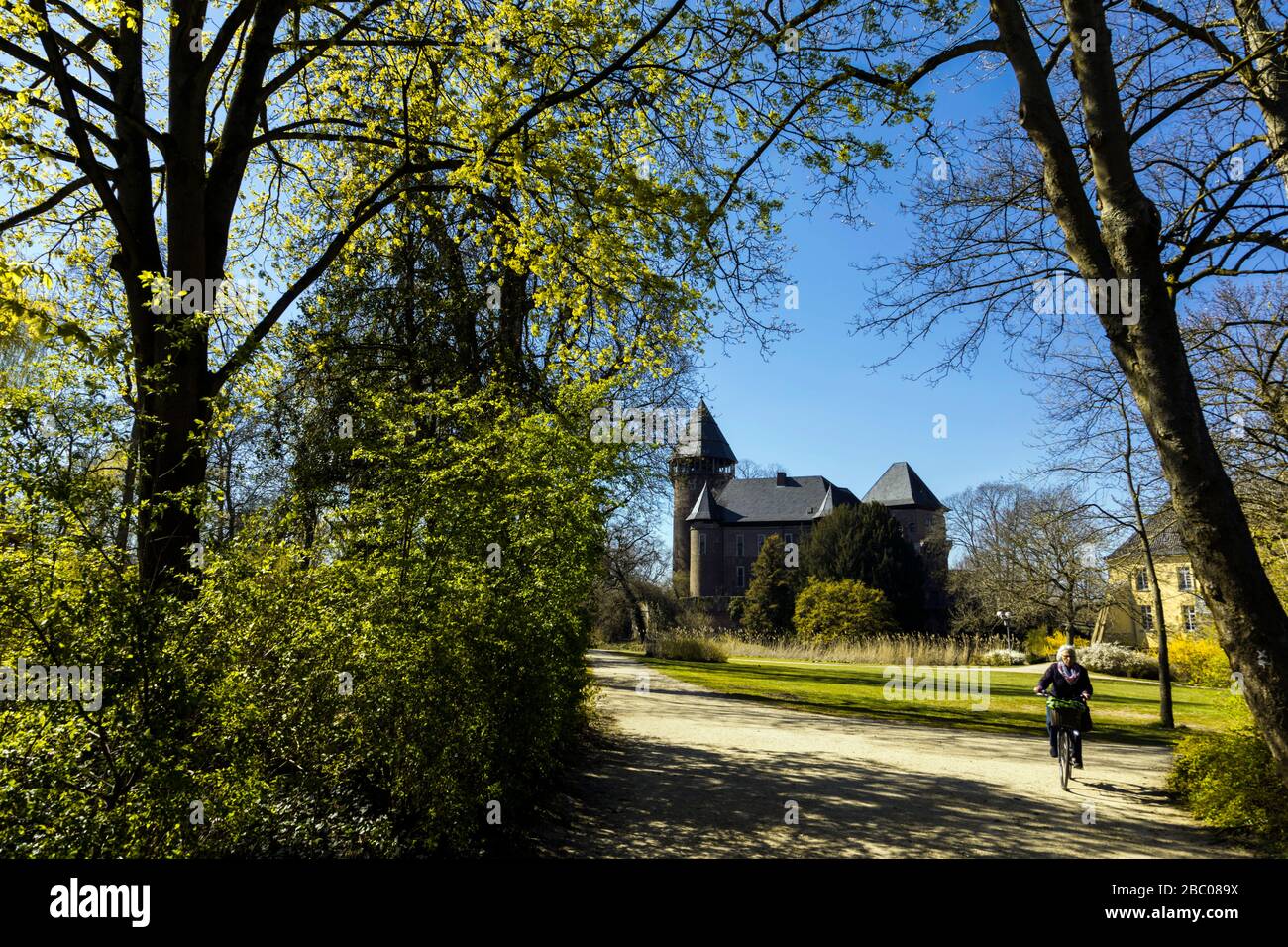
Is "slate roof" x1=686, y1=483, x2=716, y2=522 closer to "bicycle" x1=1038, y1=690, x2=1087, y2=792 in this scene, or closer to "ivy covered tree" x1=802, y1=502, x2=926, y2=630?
"ivy covered tree" x1=802, y1=502, x2=926, y2=630

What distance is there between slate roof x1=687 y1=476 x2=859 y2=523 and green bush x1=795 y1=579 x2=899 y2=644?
26.5 metres

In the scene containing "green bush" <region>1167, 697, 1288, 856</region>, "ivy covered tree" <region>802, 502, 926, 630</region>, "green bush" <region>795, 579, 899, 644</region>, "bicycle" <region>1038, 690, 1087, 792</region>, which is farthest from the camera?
"ivy covered tree" <region>802, 502, 926, 630</region>

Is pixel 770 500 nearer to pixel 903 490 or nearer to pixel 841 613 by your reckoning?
pixel 903 490

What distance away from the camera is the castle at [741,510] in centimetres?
6006

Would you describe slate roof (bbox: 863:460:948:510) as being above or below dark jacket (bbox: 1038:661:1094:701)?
above

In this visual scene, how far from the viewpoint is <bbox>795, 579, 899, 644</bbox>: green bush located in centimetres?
3306

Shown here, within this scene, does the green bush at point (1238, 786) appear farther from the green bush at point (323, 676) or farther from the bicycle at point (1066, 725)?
the green bush at point (323, 676)

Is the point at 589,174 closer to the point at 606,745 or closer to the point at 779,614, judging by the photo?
the point at 606,745

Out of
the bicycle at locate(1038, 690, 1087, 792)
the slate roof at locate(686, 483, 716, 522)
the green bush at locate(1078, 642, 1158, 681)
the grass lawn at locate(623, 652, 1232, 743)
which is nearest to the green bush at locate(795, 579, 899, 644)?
the grass lawn at locate(623, 652, 1232, 743)

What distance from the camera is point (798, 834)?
639cm

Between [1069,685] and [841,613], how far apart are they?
→ 25615 millimetres

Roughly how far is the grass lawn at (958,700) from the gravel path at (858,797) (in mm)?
1582
